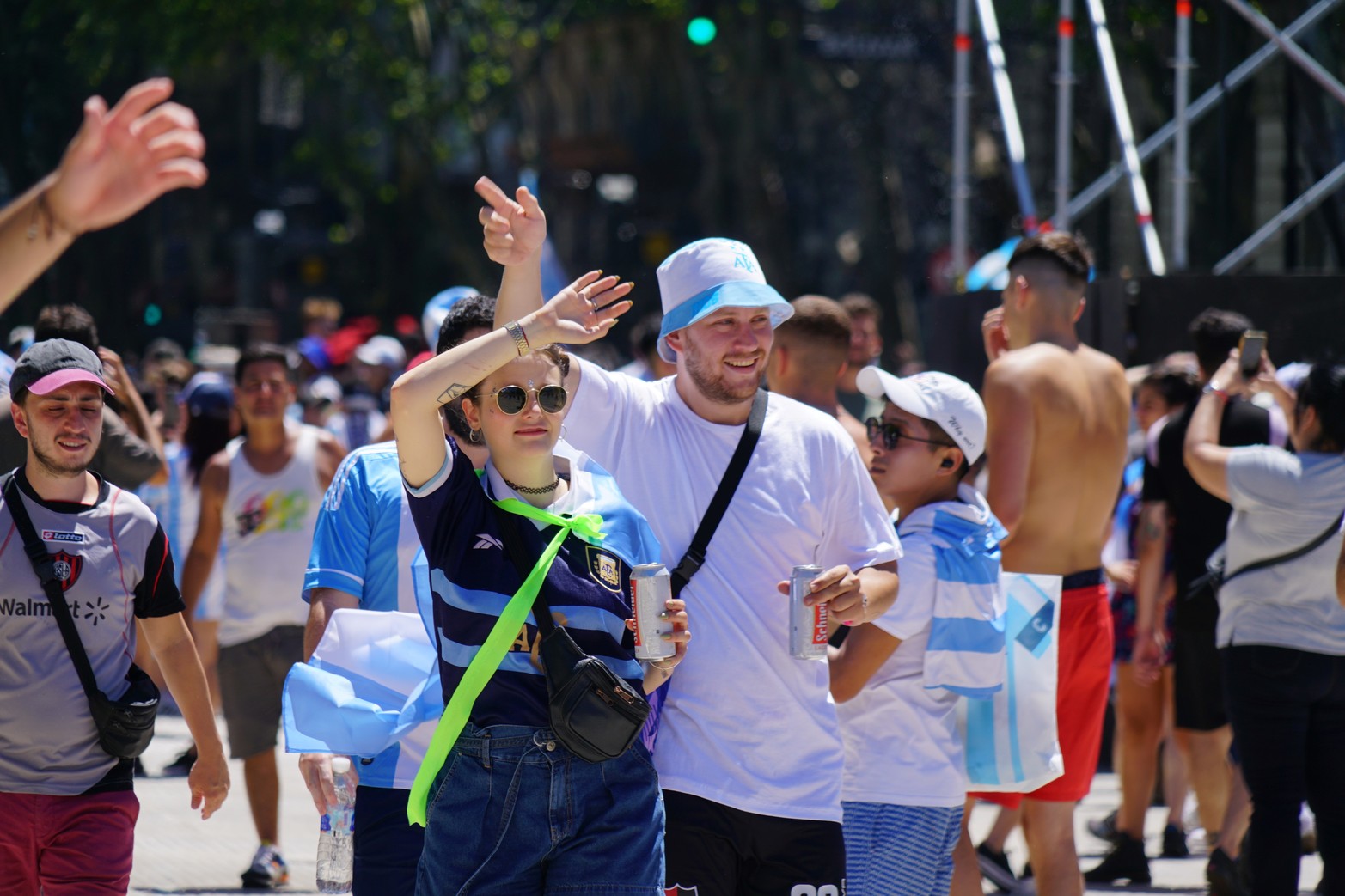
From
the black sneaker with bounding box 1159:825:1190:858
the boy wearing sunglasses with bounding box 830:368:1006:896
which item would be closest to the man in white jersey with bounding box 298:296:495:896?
the boy wearing sunglasses with bounding box 830:368:1006:896

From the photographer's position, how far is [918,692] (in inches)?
183

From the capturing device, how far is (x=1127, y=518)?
850 centimetres

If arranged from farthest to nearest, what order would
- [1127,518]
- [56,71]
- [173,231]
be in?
1. [173,231]
2. [56,71]
3. [1127,518]

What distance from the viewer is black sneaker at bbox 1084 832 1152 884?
710 cm

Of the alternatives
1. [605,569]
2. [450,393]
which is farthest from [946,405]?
[450,393]

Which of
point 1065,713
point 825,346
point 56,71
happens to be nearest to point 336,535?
point 825,346

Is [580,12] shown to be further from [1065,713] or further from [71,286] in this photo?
[1065,713]

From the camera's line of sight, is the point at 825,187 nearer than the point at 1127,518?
No

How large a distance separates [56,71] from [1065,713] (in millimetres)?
10669

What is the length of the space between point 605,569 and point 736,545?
1.86 feet

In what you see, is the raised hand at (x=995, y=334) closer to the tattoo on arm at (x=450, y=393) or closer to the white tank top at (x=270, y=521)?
the white tank top at (x=270, y=521)

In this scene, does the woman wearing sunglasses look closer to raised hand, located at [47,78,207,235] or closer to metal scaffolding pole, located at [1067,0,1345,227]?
raised hand, located at [47,78,207,235]

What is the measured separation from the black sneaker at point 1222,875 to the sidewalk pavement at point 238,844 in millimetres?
642

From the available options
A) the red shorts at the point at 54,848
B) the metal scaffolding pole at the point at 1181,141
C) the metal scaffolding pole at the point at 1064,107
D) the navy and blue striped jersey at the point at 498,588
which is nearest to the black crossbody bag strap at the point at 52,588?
the red shorts at the point at 54,848
